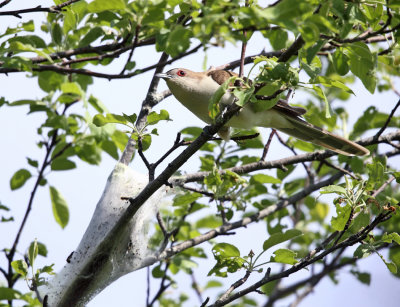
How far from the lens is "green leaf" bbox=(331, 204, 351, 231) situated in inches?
144

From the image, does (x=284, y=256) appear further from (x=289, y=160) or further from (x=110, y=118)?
(x=289, y=160)

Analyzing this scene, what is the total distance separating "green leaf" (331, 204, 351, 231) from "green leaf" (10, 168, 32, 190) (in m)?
2.92

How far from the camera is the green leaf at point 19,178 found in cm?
507

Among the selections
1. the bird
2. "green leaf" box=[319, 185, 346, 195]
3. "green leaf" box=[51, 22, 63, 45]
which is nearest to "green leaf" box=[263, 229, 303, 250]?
"green leaf" box=[319, 185, 346, 195]

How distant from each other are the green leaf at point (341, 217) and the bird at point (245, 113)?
1197mm

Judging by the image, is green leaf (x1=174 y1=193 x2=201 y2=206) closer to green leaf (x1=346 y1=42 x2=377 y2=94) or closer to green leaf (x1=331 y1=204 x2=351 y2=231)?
green leaf (x1=331 y1=204 x2=351 y2=231)

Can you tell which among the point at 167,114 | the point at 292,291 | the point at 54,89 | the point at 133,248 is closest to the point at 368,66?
the point at 167,114

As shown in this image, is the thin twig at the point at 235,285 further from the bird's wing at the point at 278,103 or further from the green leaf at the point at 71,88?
the green leaf at the point at 71,88

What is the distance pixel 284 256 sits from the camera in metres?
3.71

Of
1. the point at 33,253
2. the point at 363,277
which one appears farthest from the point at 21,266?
the point at 363,277

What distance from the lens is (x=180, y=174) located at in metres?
4.81

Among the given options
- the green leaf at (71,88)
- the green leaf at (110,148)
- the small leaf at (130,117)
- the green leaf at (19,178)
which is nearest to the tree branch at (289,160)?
the green leaf at (110,148)

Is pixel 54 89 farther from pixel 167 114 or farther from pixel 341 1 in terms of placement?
pixel 341 1

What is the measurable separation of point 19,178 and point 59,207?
464 millimetres
